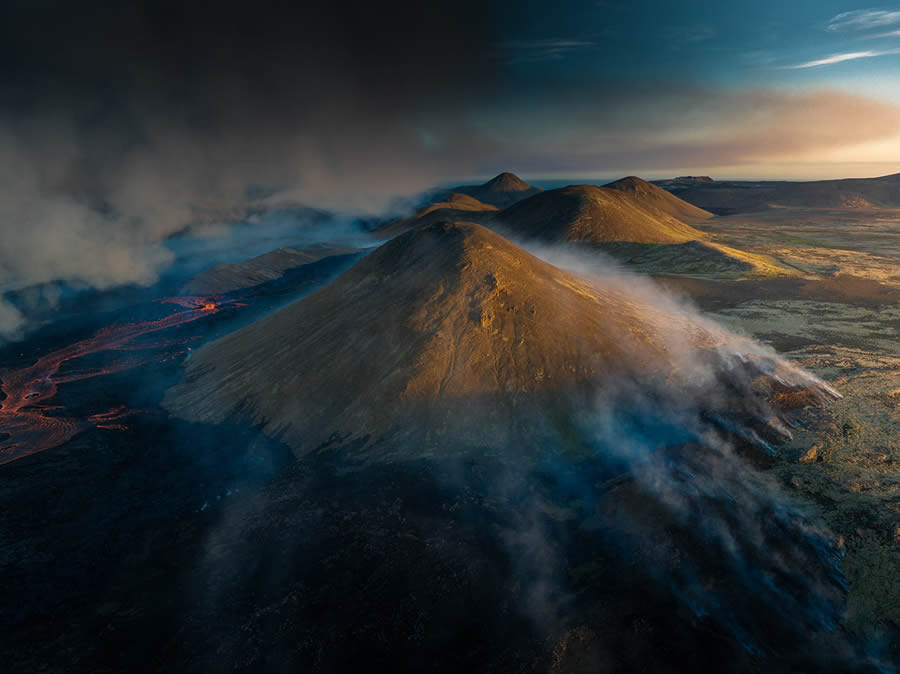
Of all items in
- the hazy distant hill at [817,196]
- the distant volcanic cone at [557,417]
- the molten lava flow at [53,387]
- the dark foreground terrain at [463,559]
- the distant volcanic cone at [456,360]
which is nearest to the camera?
the dark foreground terrain at [463,559]

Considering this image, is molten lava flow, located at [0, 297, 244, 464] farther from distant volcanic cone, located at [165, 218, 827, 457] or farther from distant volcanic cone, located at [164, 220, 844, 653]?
distant volcanic cone, located at [165, 218, 827, 457]

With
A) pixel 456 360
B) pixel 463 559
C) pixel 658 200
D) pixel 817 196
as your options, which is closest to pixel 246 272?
pixel 456 360

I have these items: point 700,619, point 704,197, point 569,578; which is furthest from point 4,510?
point 704,197

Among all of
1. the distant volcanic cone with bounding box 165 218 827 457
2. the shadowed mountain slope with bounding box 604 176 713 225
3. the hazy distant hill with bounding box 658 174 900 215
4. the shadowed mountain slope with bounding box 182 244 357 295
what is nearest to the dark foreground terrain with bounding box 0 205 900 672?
the distant volcanic cone with bounding box 165 218 827 457

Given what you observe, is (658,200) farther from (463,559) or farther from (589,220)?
(463,559)

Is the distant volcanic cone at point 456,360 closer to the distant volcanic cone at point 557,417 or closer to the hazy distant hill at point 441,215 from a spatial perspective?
the distant volcanic cone at point 557,417

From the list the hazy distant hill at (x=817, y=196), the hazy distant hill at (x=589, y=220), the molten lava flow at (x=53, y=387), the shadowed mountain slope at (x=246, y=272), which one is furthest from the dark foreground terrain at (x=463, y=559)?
the hazy distant hill at (x=817, y=196)

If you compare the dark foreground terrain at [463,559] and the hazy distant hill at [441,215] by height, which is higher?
the hazy distant hill at [441,215]
